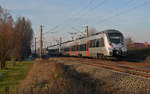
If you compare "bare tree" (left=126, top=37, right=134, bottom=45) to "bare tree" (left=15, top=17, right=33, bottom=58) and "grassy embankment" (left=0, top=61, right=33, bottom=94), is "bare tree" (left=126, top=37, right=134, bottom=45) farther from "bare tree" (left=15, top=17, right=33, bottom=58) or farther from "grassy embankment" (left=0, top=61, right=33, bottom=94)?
"grassy embankment" (left=0, top=61, right=33, bottom=94)

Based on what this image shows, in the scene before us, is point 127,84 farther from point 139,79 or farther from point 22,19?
point 22,19

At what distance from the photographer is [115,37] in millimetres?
20578

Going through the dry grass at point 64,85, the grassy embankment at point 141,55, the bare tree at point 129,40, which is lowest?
the dry grass at point 64,85

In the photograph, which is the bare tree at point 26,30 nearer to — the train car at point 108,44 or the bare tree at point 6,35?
the bare tree at point 6,35

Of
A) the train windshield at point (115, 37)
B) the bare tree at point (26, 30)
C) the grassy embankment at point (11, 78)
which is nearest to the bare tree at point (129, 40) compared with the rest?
the bare tree at point (26, 30)

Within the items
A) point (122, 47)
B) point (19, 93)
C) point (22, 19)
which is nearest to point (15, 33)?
point (122, 47)

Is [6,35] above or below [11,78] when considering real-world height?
above

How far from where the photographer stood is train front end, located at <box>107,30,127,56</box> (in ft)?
65.2

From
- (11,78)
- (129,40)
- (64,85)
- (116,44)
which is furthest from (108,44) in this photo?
(129,40)

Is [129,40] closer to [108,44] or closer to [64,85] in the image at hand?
[108,44]

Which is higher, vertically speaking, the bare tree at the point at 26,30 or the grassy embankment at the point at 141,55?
the bare tree at the point at 26,30

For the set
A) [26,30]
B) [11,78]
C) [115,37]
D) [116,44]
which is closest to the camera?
[11,78]

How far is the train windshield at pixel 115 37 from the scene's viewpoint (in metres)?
20.3

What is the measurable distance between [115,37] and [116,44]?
2.79 ft
